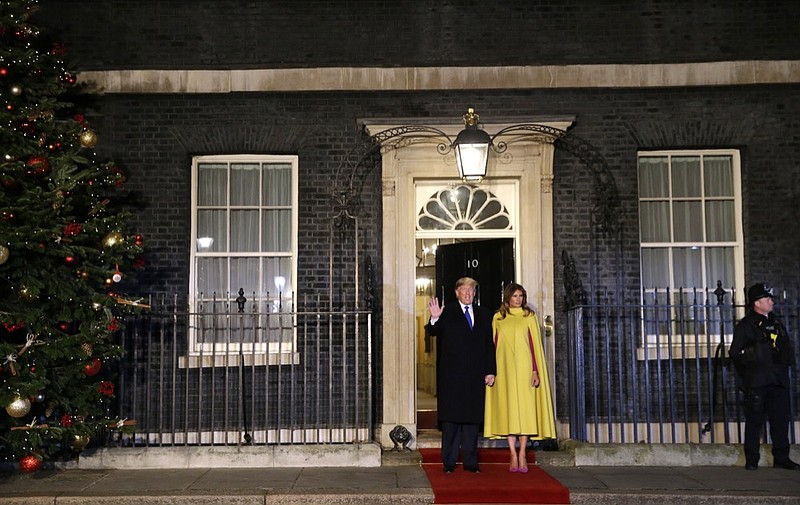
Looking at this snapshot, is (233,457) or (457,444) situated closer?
(457,444)

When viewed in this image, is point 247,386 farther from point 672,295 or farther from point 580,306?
point 672,295

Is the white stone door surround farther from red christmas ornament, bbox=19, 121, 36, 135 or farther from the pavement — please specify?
red christmas ornament, bbox=19, 121, 36, 135

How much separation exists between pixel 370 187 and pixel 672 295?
3.67 metres

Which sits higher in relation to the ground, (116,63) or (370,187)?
(116,63)

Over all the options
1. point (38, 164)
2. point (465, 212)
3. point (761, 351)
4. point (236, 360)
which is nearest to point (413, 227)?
point (465, 212)

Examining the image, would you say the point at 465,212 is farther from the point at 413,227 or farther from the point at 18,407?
the point at 18,407

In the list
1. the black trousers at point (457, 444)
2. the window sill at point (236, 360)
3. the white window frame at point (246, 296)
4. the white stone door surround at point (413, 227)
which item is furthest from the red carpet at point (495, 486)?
the white window frame at point (246, 296)

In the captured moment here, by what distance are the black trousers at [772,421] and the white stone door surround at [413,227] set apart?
213cm

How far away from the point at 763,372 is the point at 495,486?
9.87 feet

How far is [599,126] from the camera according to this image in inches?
439

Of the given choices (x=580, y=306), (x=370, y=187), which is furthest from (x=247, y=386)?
(x=580, y=306)

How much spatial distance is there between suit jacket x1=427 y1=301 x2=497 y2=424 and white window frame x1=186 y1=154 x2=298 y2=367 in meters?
2.07

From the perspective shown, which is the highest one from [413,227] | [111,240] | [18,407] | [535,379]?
[413,227]

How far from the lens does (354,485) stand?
889 cm
